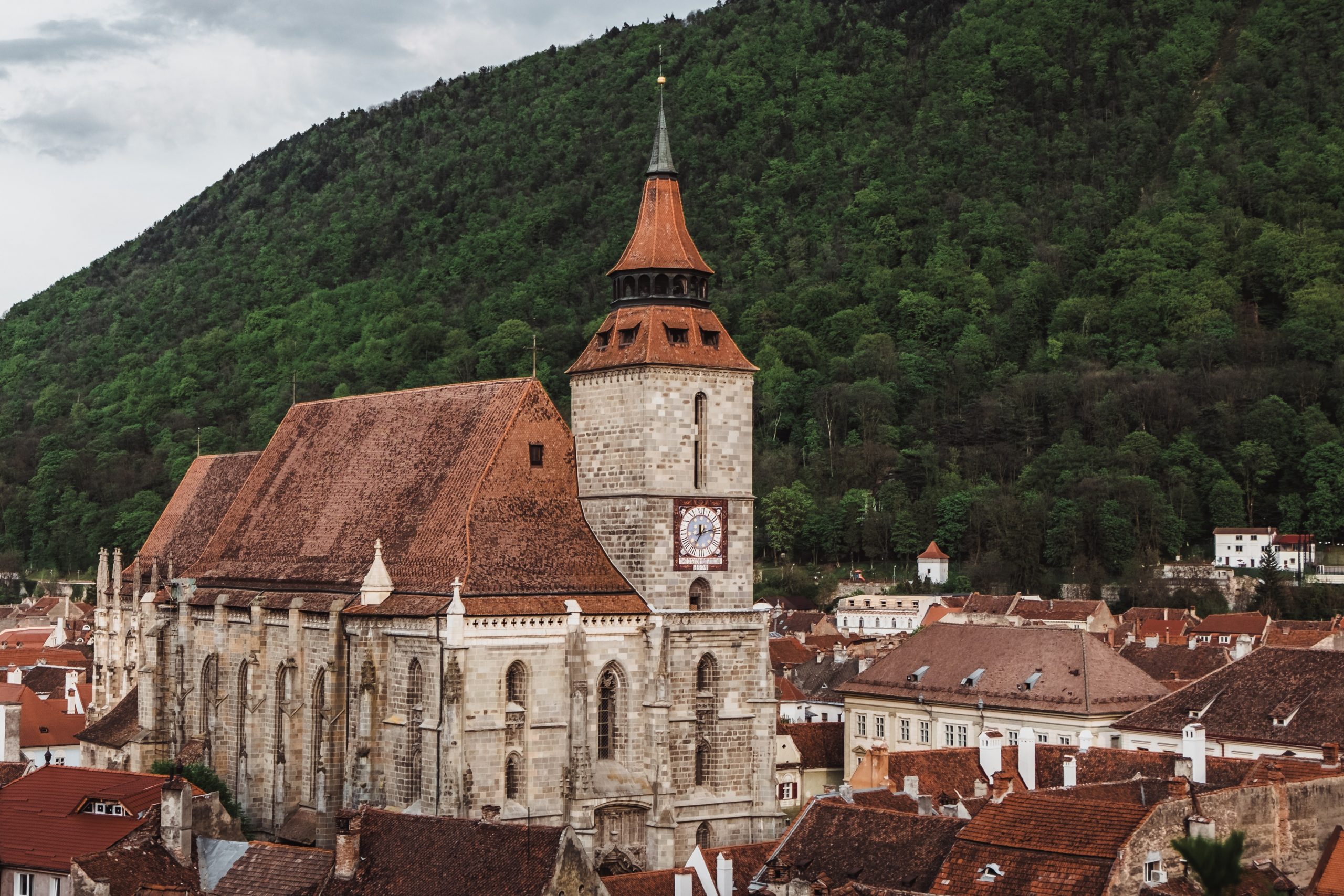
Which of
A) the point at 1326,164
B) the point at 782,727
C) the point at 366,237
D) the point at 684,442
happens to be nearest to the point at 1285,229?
the point at 1326,164

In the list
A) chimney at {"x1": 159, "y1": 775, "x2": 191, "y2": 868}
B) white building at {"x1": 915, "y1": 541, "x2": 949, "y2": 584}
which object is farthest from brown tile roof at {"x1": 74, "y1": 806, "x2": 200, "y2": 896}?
white building at {"x1": 915, "y1": 541, "x2": 949, "y2": 584}

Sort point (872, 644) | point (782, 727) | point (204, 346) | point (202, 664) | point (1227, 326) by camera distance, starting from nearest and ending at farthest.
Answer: point (202, 664)
point (782, 727)
point (872, 644)
point (1227, 326)
point (204, 346)

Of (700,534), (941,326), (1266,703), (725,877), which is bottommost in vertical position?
(725,877)

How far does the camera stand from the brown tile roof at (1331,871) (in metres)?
37.2

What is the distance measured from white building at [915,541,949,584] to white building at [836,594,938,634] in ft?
16.7

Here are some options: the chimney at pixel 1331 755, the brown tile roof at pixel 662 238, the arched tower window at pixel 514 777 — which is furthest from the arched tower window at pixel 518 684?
the chimney at pixel 1331 755

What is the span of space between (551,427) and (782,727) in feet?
78.8

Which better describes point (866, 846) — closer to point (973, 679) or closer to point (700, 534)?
point (700, 534)

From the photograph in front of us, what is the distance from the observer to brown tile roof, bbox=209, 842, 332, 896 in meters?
36.2

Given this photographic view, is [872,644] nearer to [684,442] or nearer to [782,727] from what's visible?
[782,727]

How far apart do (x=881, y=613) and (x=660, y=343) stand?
75943 mm

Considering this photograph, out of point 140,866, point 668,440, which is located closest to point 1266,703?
Answer: point 668,440

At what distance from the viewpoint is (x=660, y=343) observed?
5162cm

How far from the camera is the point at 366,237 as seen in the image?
655ft
